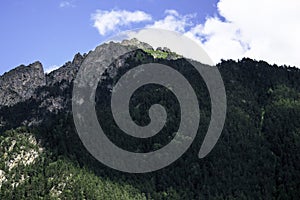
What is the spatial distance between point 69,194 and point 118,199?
2108 centimetres

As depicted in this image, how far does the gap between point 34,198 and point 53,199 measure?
10055mm

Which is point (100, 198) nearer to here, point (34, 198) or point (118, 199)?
point (118, 199)

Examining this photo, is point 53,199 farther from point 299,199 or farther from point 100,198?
point 299,199

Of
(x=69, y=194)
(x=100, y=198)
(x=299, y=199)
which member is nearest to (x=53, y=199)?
(x=69, y=194)

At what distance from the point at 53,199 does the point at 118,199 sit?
27538 millimetres

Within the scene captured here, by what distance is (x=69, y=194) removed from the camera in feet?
648

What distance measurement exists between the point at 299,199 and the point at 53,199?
10530 centimetres

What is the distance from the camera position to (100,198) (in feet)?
643

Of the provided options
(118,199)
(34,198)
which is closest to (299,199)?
(118,199)

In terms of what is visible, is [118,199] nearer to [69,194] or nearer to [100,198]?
[100,198]

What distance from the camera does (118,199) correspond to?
199 m

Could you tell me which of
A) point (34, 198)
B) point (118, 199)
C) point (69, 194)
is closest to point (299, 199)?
point (118, 199)

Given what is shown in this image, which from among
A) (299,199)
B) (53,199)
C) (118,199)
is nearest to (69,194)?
(53,199)

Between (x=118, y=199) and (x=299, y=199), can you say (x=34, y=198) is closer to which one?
(x=118, y=199)
